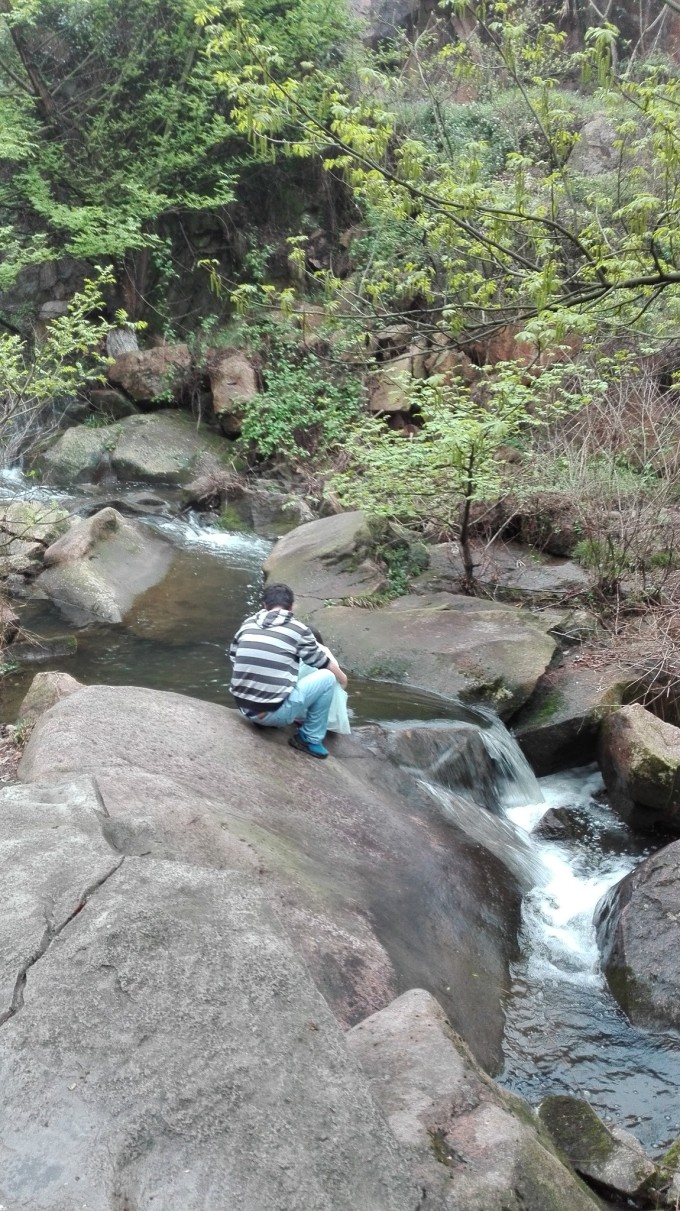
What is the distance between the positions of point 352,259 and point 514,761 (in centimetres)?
1417

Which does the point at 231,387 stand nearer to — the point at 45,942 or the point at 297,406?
the point at 297,406

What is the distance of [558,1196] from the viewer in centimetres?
271

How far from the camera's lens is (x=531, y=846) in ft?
22.8

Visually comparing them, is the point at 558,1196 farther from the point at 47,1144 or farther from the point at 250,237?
the point at 250,237

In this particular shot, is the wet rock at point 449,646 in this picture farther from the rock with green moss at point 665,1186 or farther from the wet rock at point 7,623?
the rock with green moss at point 665,1186

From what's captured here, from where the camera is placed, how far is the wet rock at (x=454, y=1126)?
2572 millimetres

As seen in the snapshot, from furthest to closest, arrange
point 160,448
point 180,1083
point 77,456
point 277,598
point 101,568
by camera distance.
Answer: point 160,448 < point 77,456 < point 101,568 < point 277,598 < point 180,1083

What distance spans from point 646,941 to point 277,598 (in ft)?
10.1

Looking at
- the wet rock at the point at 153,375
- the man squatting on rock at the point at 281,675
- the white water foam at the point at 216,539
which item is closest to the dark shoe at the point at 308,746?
the man squatting on rock at the point at 281,675

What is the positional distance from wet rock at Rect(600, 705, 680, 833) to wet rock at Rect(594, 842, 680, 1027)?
44.8 inches

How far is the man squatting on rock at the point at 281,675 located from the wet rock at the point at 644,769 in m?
2.48

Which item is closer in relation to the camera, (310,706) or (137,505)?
(310,706)

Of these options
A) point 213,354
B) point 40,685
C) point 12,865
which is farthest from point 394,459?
point 213,354

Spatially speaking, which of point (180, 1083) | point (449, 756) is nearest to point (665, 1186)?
point (180, 1083)
